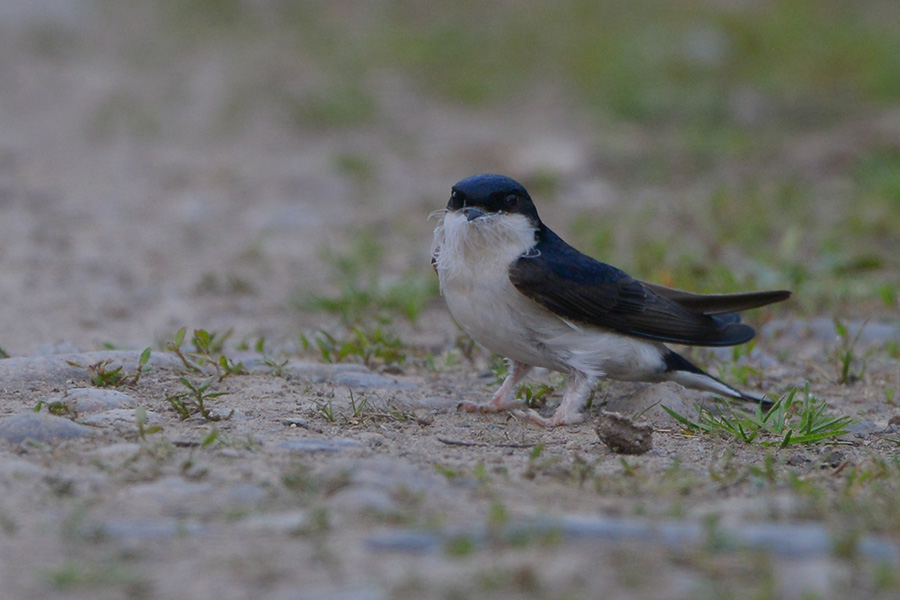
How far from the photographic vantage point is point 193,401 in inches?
155

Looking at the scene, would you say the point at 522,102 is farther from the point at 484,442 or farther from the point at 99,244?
the point at 484,442

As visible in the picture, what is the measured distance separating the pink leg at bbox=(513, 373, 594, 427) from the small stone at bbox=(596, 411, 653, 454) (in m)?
0.46

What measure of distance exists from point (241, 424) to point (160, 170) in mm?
5632

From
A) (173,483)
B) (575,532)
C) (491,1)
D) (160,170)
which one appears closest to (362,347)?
(173,483)

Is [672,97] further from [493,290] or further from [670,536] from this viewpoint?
[670,536]

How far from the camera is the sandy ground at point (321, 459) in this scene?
239 centimetres

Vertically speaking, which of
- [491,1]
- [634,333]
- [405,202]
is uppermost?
[491,1]

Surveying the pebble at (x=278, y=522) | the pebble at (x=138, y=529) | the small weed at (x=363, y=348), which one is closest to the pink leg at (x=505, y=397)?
the small weed at (x=363, y=348)

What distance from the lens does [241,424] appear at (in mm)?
3748

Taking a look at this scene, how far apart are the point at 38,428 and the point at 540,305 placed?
177 cm

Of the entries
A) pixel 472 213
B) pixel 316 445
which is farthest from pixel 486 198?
pixel 316 445

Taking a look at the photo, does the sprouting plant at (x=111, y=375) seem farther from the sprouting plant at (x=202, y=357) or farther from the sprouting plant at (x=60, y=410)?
the sprouting plant at (x=60, y=410)

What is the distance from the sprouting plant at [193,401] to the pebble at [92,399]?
147 mm

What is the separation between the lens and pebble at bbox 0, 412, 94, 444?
11.1 feet
